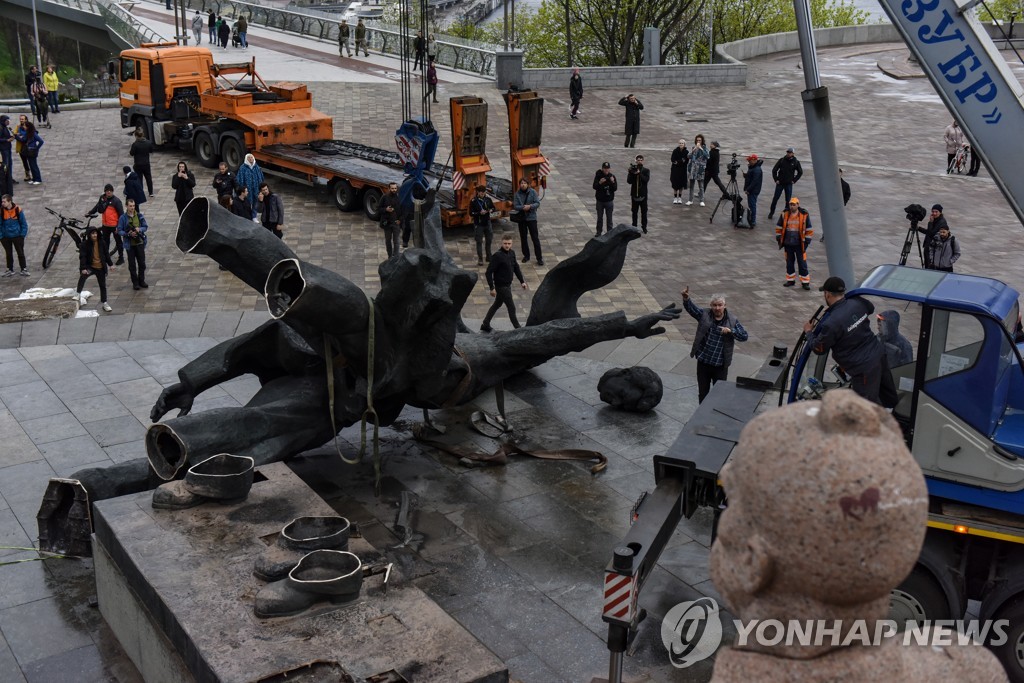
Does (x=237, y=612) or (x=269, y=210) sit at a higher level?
(x=269, y=210)

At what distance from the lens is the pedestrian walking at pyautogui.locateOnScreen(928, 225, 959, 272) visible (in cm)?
1730

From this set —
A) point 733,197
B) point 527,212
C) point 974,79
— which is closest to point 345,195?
point 527,212

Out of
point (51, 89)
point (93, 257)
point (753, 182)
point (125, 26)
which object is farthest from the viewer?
point (125, 26)

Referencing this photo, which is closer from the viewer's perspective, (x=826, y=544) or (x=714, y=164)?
(x=826, y=544)

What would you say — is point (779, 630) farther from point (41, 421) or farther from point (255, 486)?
point (41, 421)

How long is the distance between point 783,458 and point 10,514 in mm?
8860

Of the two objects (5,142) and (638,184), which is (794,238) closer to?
(638,184)

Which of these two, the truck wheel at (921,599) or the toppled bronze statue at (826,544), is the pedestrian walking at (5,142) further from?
the toppled bronze statue at (826,544)

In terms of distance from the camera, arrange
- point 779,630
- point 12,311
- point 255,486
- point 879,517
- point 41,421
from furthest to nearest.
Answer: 1. point 12,311
2. point 41,421
3. point 255,486
4. point 779,630
5. point 879,517

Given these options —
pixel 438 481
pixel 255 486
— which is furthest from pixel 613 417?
pixel 255 486

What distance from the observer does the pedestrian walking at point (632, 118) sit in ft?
92.1

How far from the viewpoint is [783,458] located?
3928mm

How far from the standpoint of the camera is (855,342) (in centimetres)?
863

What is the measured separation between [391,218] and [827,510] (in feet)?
51.8
